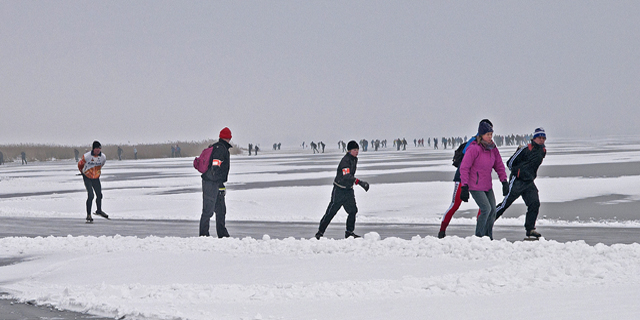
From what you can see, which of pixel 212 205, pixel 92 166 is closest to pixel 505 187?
pixel 212 205

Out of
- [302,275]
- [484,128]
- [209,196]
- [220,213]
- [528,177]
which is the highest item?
[484,128]

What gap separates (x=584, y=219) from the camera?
43.9ft

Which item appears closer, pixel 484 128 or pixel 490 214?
pixel 484 128

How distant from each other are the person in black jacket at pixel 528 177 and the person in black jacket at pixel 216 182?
168 inches

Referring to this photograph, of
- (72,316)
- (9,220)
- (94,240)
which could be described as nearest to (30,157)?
(9,220)

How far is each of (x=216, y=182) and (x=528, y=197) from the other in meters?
4.76

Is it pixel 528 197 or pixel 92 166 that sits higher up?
pixel 92 166

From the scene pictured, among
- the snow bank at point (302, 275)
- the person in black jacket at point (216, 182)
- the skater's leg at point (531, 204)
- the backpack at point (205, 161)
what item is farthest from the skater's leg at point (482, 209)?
the backpack at point (205, 161)

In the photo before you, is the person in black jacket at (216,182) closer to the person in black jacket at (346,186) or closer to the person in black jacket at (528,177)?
the person in black jacket at (346,186)

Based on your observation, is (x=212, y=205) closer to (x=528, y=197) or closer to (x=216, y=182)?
(x=216, y=182)

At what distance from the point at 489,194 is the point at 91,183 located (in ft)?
30.5

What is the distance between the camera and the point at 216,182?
10484mm

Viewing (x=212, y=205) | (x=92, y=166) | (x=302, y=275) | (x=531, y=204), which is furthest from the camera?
(x=92, y=166)

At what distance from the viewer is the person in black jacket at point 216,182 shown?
10430mm
